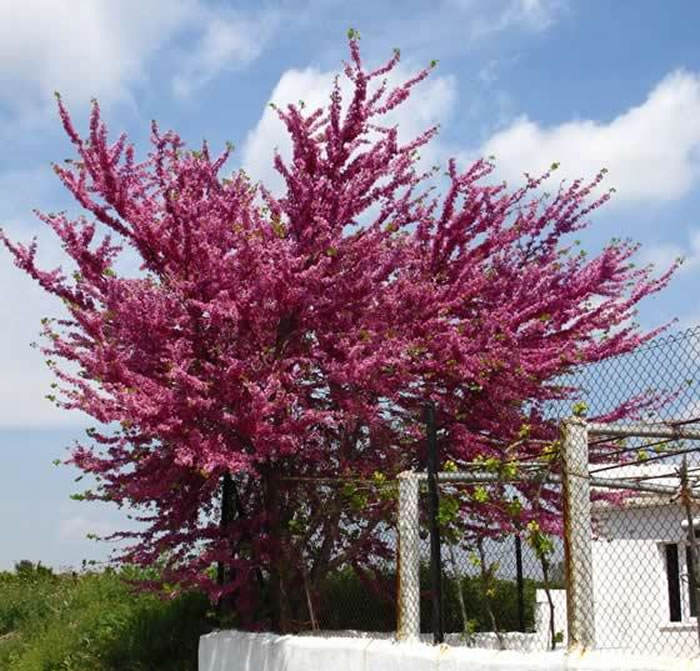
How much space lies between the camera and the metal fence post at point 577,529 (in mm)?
8055

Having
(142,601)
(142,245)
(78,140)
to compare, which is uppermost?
(78,140)

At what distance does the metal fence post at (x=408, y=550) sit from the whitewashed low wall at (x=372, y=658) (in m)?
0.35

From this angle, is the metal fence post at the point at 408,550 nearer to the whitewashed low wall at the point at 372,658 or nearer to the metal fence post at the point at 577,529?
the whitewashed low wall at the point at 372,658

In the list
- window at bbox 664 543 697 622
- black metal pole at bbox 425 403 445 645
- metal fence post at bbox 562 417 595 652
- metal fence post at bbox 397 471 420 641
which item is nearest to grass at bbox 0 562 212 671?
metal fence post at bbox 397 471 420 641

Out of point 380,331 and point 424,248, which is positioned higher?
point 424,248

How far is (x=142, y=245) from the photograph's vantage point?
Result: 12258 mm

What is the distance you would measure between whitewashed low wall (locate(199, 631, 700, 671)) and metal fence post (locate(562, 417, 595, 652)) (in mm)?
308

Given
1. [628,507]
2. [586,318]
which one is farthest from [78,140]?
[628,507]

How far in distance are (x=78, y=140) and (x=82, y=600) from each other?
8.45m

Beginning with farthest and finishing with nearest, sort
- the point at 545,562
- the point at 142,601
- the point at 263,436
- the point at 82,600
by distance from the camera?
the point at 82,600
the point at 142,601
the point at 263,436
the point at 545,562

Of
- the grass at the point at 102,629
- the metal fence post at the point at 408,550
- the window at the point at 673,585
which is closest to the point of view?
the metal fence post at the point at 408,550

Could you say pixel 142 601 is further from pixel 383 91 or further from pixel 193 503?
pixel 383 91

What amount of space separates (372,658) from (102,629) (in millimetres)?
6640

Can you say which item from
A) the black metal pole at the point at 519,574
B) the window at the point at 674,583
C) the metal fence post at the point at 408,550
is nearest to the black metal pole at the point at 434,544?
the metal fence post at the point at 408,550
